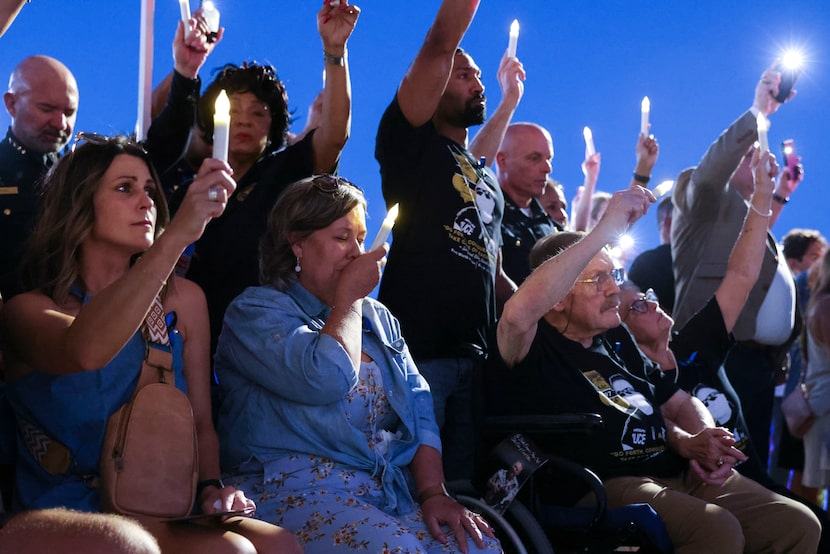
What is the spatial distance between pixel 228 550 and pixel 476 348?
142 centimetres

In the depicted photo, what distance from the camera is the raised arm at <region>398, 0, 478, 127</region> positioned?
3572mm

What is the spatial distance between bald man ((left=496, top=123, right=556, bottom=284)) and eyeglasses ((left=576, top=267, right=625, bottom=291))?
2.71 feet

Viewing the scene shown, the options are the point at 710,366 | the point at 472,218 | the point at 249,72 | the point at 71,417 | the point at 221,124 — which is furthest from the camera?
the point at 710,366

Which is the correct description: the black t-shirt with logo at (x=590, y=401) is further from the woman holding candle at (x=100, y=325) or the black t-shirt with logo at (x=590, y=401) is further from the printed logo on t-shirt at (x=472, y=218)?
the woman holding candle at (x=100, y=325)

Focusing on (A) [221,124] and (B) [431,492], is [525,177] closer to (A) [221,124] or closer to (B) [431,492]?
(B) [431,492]

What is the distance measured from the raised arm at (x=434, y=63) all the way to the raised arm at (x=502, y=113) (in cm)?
96

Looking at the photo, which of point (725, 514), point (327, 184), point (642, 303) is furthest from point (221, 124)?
point (642, 303)

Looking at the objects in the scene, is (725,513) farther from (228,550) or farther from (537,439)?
(228,550)

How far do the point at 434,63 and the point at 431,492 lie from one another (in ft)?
4.78

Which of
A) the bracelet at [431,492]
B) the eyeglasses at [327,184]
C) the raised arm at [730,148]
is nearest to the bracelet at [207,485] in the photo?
the bracelet at [431,492]

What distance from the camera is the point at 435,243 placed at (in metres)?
3.57

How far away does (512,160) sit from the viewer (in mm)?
4977

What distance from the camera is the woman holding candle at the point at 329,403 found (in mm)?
2701

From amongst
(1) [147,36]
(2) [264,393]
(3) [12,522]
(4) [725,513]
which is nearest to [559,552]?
(4) [725,513]
